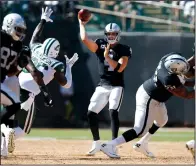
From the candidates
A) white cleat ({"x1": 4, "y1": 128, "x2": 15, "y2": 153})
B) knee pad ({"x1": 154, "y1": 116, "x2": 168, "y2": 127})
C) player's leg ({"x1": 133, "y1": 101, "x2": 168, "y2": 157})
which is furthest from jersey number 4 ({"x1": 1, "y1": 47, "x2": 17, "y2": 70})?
knee pad ({"x1": 154, "y1": 116, "x2": 168, "y2": 127})

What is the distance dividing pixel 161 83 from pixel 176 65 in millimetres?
614

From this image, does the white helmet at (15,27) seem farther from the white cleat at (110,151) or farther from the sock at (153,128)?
the sock at (153,128)

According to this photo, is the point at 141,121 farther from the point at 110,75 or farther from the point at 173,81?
the point at 110,75

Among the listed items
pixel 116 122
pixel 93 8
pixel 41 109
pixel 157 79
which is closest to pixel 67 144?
pixel 116 122

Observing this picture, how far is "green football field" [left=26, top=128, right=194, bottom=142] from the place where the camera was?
13.1 metres

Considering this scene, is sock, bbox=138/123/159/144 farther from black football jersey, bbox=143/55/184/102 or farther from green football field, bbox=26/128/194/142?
green football field, bbox=26/128/194/142

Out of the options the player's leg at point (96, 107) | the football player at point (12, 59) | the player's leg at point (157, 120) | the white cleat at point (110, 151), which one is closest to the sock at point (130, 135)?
the white cleat at point (110, 151)

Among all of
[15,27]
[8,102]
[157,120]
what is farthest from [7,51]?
[157,120]

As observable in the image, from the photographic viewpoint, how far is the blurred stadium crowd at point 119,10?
16484 millimetres

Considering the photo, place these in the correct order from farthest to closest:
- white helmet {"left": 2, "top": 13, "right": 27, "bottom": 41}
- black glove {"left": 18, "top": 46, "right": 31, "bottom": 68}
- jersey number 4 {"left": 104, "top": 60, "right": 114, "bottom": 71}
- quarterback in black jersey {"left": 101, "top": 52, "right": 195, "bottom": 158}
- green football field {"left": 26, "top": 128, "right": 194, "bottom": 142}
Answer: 1. green football field {"left": 26, "top": 128, "right": 194, "bottom": 142}
2. jersey number 4 {"left": 104, "top": 60, "right": 114, "bottom": 71}
3. quarterback in black jersey {"left": 101, "top": 52, "right": 195, "bottom": 158}
4. white helmet {"left": 2, "top": 13, "right": 27, "bottom": 41}
5. black glove {"left": 18, "top": 46, "right": 31, "bottom": 68}

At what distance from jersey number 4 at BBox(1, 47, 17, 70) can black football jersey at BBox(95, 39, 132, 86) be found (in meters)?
1.84

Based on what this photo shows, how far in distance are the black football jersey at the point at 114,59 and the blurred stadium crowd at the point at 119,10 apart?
717 centimetres

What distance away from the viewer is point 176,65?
789 cm

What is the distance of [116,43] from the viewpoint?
918cm
